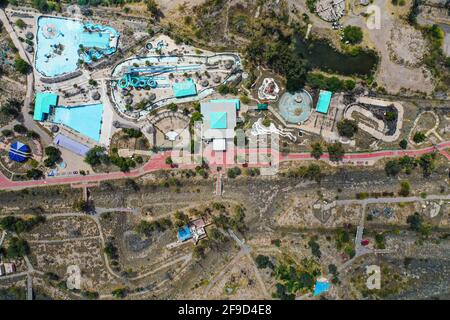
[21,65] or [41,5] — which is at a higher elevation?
[41,5]

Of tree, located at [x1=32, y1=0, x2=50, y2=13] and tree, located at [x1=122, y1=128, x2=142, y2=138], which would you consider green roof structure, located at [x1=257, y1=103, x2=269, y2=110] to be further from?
tree, located at [x1=32, y1=0, x2=50, y2=13]

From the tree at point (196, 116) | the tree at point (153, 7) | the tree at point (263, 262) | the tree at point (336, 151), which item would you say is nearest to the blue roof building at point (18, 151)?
the tree at point (196, 116)

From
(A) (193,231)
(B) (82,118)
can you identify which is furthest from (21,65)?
(A) (193,231)

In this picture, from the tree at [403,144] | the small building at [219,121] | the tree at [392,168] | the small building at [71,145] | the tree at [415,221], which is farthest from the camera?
the small building at [71,145]

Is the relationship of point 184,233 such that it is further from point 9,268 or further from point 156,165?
point 9,268

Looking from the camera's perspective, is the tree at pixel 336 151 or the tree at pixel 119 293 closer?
the tree at pixel 119 293

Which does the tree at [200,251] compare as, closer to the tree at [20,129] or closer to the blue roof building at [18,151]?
the blue roof building at [18,151]

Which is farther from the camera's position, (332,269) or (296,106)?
(296,106)
